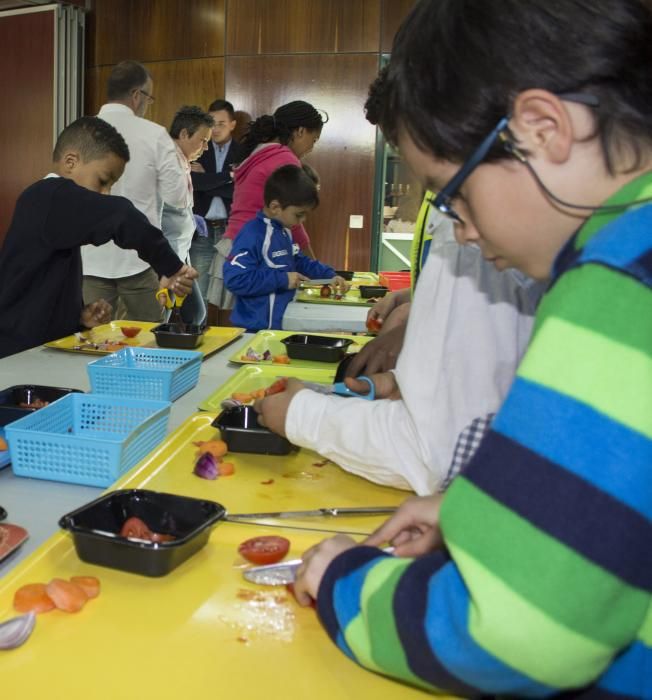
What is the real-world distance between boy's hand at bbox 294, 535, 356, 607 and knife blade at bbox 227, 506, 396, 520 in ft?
0.76

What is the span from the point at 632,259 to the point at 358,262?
5291 mm

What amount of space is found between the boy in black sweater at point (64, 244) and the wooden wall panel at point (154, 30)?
3.60 metres

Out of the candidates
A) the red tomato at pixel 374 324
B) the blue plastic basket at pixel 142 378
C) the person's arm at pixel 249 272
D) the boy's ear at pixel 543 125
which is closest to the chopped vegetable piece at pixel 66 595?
the boy's ear at pixel 543 125

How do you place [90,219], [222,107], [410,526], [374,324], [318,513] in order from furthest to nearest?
[222,107]
[374,324]
[90,219]
[318,513]
[410,526]

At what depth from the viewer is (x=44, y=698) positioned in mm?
651

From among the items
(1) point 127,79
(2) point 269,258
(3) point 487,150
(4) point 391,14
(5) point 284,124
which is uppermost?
(4) point 391,14

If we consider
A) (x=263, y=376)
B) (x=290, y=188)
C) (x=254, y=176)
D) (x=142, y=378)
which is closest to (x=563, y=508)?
(x=142, y=378)

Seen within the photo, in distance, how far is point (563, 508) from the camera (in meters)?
0.48

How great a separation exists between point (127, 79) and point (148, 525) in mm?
3207

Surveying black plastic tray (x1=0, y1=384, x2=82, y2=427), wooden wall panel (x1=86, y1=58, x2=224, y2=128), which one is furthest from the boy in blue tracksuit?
wooden wall panel (x1=86, y1=58, x2=224, y2=128)

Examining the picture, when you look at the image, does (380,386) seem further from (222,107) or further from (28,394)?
(222,107)

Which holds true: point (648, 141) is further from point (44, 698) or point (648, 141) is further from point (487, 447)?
point (44, 698)

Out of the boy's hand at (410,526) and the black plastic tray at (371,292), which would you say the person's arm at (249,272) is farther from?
the boy's hand at (410,526)

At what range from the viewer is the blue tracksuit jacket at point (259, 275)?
10.2ft
